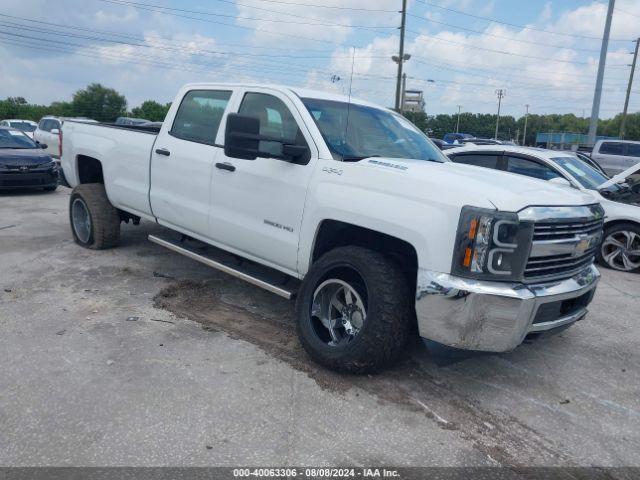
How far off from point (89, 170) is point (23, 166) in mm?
5685

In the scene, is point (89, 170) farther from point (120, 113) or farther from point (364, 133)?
point (120, 113)

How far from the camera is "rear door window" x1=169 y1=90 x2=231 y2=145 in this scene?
5180 mm

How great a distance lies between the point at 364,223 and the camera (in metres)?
3.72

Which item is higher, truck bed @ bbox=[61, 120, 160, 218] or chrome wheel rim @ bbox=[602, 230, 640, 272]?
truck bed @ bbox=[61, 120, 160, 218]

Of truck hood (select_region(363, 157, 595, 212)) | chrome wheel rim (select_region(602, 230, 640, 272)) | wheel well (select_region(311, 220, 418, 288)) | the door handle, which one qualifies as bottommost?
chrome wheel rim (select_region(602, 230, 640, 272))

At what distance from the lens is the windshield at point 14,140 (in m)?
12.6

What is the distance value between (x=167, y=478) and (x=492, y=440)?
1833 millimetres

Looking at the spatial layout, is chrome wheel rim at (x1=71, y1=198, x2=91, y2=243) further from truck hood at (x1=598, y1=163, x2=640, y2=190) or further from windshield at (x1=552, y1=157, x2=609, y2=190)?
truck hood at (x1=598, y1=163, x2=640, y2=190)

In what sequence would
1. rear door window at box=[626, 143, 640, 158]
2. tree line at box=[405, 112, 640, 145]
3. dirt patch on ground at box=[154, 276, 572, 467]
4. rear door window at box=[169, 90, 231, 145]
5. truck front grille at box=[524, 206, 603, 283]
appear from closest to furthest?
1. dirt patch on ground at box=[154, 276, 572, 467]
2. truck front grille at box=[524, 206, 603, 283]
3. rear door window at box=[169, 90, 231, 145]
4. rear door window at box=[626, 143, 640, 158]
5. tree line at box=[405, 112, 640, 145]

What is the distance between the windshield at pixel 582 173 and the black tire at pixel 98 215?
616 cm

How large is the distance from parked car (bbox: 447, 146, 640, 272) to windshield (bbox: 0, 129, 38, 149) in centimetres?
1009

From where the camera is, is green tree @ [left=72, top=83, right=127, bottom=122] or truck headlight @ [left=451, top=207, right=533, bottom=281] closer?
truck headlight @ [left=451, top=207, right=533, bottom=281]

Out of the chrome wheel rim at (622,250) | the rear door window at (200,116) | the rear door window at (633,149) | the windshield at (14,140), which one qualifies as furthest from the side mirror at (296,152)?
the rear door window at (633,149)

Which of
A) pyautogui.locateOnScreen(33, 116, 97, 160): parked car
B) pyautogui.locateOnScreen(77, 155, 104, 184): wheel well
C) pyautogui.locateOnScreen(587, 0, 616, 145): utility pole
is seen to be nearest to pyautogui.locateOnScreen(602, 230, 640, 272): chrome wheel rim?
pyautogui.locateOnScreen(77, 155, 104, 184): wheel well
